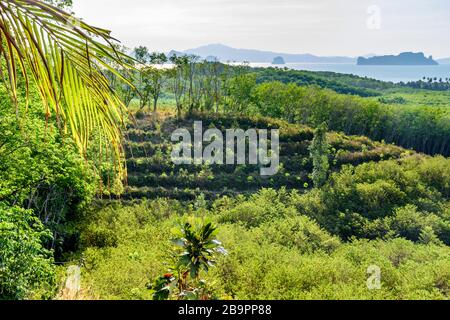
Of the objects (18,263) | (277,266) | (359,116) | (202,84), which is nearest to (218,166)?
(202,84)

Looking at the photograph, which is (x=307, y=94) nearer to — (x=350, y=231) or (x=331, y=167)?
(x=331, y=167)

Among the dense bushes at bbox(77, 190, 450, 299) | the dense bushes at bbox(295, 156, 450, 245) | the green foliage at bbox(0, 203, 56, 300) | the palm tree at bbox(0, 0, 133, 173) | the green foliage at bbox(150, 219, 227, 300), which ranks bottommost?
the dense bushes at bbox(295, 156, 450, 245)

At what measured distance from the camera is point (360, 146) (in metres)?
34.8

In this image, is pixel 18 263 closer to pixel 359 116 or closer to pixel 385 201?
pixel 385 201

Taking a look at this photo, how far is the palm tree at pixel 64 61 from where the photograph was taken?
1376mm

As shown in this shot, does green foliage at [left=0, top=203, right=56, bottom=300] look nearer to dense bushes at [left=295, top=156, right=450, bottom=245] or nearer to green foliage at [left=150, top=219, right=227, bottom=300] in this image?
green foliage at [left=150, top=219, right=227, bottom=300]

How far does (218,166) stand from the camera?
29.3 m

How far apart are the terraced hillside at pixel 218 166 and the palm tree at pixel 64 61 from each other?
20.7 m

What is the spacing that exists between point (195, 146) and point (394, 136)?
25069mm

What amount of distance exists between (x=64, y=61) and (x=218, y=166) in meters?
27.8

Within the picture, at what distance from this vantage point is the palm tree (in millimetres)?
1376

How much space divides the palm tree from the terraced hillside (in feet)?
67.9

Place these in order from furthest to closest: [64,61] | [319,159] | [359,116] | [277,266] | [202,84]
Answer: [359,116] → [202,84] → [319,159] → [277,266] → [64,61]

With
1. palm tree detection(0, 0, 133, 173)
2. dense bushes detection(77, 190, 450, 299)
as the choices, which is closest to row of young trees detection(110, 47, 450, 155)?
dense bushes detection(77, 190, 450, 299)
